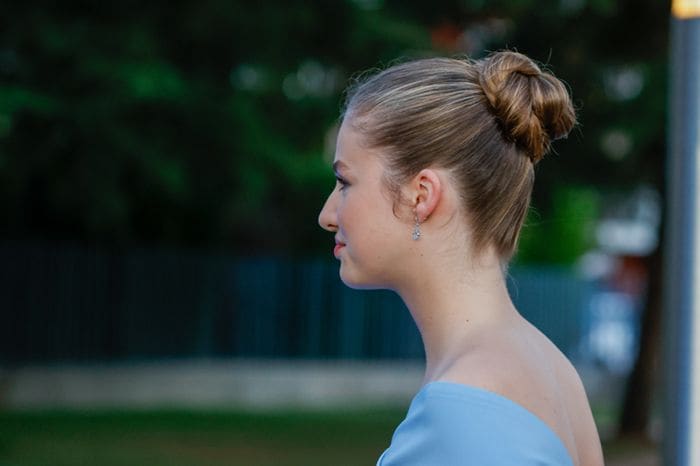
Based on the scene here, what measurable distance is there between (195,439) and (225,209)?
266 centimetres

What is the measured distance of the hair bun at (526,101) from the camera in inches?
83.1

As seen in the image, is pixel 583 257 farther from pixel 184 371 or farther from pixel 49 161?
pixel 49 161

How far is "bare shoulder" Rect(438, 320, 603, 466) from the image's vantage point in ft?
6.03

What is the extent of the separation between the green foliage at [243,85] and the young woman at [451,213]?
9.30 m

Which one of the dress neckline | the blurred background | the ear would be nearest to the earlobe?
the ear

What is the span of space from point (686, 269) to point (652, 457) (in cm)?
1022

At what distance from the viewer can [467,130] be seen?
2.05 m

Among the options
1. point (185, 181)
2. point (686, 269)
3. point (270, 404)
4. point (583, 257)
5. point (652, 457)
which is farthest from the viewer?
point (583, 257)

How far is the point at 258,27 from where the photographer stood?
1216 cm

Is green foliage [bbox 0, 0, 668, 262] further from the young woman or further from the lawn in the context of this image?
the young woman

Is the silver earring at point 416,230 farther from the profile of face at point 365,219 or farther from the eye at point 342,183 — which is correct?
the eye at point 342,183

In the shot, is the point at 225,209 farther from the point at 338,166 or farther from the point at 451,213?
the point at 451,213

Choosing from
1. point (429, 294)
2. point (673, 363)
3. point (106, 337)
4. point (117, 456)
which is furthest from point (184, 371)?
point (429, 294)

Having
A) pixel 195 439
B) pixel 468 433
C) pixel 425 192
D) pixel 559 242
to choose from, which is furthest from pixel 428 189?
pixel 559 242
